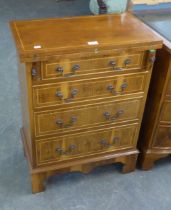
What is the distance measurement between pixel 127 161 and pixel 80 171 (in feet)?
0.86

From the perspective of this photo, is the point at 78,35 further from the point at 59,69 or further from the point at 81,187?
the point at 81,187

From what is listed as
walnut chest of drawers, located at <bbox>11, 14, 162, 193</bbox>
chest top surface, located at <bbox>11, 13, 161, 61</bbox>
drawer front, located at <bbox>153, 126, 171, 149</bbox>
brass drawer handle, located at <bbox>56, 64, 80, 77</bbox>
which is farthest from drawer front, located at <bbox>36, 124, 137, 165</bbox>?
chest top surface, located at <bbox>11, 13, 161, 61</bbox>

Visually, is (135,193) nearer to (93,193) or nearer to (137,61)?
(93,193)

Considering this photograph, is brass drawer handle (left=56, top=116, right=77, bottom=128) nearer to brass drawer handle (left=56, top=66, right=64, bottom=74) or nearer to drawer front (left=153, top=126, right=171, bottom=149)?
brass drawer handle (left=56, top=66, right=64, bottom=74)

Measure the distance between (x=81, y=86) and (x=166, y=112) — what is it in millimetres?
485

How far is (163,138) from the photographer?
1.56 metres

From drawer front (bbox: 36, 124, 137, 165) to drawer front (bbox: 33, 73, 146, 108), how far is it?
0.21 metres

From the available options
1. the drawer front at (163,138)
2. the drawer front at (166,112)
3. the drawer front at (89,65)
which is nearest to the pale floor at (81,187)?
the drawer front at (163,138)

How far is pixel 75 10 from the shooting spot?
3680 millimetres

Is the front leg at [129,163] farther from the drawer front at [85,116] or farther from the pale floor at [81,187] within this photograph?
the drawer front at [85,116]

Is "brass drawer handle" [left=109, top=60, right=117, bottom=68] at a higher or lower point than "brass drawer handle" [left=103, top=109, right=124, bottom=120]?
higher

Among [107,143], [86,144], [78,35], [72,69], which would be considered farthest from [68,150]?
[78,35]

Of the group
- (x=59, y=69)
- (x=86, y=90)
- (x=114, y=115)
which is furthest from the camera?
(x=114, y=115)

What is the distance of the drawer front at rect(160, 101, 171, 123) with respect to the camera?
1423mm
